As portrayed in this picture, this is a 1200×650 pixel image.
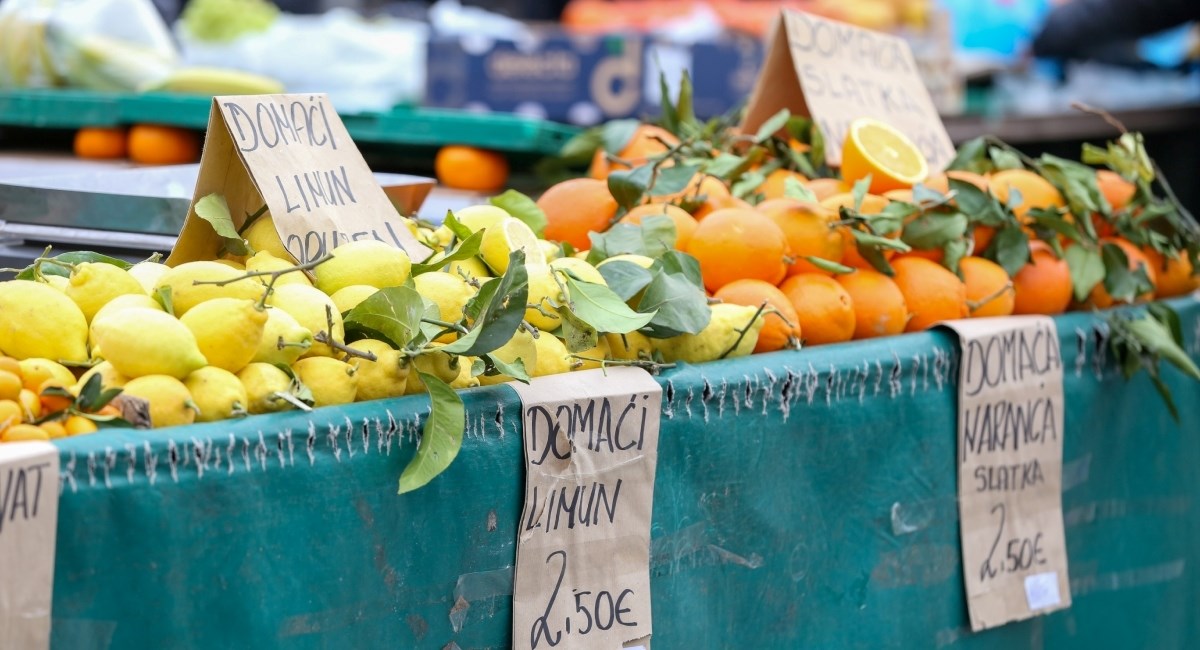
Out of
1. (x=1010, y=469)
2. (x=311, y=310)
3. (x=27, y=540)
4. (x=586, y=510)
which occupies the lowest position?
(x=1010, y=469)

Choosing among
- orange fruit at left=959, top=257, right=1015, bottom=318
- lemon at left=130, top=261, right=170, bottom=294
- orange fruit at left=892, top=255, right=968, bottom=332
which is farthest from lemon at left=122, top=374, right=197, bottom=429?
orange fruit at left=959, top=257, right=1015, bottom=318

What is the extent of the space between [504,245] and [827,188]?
27.2 inches

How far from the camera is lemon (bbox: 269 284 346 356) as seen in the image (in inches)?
50.2

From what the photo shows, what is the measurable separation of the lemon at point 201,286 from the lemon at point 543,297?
286 mm

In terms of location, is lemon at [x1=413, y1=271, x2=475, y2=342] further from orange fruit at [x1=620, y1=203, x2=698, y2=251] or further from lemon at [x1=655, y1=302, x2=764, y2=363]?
orange fruit at [x1=620, y1=203, x2=698, y2=251]

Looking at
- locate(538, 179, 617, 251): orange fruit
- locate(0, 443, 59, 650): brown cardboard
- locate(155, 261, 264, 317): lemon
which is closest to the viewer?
locate(0, 443, 59, 650): brown cardboard

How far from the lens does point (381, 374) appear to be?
1.27 metres

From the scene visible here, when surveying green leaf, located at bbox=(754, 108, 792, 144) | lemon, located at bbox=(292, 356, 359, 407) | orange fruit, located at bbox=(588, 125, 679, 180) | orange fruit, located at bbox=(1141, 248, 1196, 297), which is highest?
green leaf, located at bbox=(754, 108, 792, 144)

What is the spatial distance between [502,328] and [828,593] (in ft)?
2.10

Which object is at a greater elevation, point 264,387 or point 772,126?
point 772,126

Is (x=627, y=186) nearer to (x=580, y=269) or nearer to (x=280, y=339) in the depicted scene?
(x=580, y=269)

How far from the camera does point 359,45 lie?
406 centimetres

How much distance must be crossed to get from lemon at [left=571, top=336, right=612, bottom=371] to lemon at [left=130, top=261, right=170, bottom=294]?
431 mm

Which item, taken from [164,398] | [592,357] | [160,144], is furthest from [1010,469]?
[160,144]
